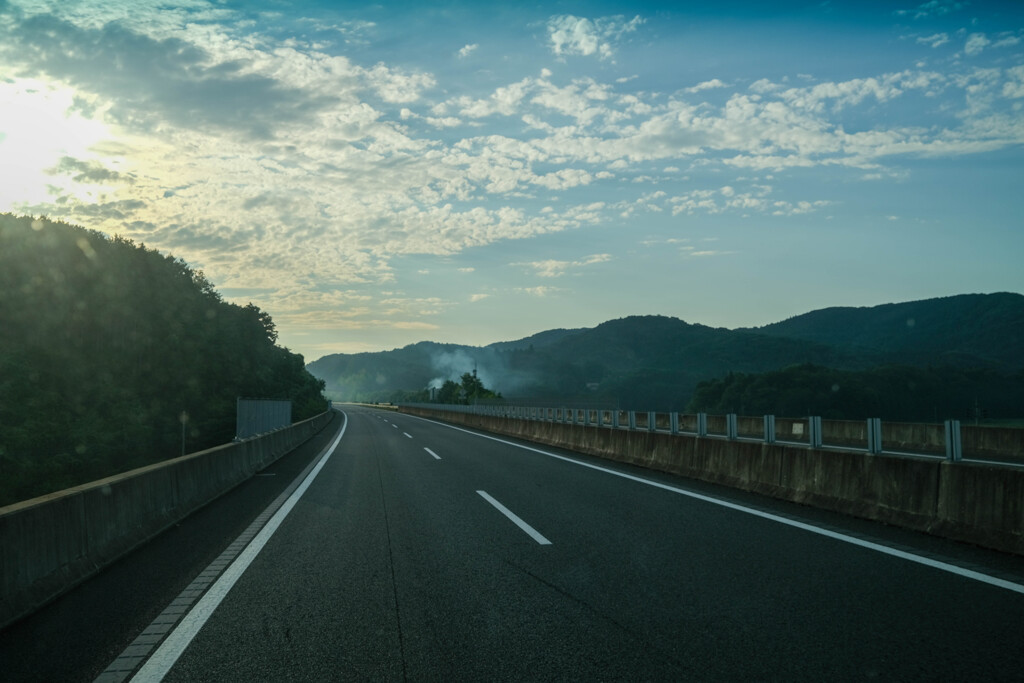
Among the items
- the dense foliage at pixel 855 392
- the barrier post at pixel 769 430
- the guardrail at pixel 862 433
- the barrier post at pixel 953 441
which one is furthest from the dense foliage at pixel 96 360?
the dense foliage at pixel 855 392

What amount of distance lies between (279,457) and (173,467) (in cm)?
1116

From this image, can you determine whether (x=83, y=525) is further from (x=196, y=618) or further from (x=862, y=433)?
(x=862, y=433)

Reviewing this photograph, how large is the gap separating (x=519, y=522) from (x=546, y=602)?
11.8ft

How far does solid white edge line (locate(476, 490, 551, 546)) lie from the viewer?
7.79 meters

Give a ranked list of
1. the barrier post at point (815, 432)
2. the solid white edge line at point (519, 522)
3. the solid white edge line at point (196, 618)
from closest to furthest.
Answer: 1. the solid white edge line at point (196, 618)
2. the solid white edge line at point (519, 522)
3. the barrier post at point (815, 432)

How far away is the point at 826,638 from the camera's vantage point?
4473 mm

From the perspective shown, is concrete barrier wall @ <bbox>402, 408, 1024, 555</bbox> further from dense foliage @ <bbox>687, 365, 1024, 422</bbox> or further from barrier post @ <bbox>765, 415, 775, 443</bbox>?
dense foliage @ <bbox>687, 365, 1024, 422</bbox>

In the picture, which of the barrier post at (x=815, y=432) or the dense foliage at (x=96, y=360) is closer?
the barrier post at (x=815, y=432)

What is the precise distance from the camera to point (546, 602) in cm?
532

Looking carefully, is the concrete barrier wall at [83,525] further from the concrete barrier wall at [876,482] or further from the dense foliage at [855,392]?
the dense foliage at [855,392]

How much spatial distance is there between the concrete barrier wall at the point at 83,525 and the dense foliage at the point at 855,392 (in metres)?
75.6

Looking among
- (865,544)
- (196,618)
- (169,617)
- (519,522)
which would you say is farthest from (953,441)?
(169,617)

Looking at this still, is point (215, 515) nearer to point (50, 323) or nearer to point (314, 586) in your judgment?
point (314, 586)

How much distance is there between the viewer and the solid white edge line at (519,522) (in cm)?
779
